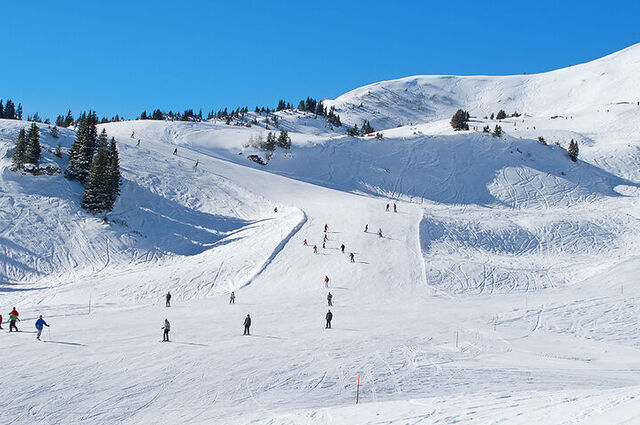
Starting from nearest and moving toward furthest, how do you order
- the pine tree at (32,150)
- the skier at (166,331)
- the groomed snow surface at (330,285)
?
the groomed snow surface at (330,285)
the skier at (166,331)
the pine tree at (32,150)

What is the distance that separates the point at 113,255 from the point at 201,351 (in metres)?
27.0

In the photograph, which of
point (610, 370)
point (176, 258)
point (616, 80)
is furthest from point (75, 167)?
point (616, 80)

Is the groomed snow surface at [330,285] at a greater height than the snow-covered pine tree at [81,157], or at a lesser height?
lesser

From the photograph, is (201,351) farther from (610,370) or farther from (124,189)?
(124,189)

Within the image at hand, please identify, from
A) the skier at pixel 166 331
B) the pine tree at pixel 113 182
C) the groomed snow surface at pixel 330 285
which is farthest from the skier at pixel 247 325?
the pine tree at pixel 113 182

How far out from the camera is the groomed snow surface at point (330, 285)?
13.4 metres

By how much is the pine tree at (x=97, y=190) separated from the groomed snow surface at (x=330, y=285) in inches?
72.6

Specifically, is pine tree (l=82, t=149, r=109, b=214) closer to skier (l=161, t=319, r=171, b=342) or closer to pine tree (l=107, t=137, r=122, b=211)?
pine tree (l=107, t=137, r=122, b=211)

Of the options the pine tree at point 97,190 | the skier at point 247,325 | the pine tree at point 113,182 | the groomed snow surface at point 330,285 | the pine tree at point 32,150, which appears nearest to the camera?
the groomed snow surface at point 330,285

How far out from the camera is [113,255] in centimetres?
4019

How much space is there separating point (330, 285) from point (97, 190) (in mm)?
29442

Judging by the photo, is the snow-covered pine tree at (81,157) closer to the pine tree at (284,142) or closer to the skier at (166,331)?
the pine tree at (284,142)

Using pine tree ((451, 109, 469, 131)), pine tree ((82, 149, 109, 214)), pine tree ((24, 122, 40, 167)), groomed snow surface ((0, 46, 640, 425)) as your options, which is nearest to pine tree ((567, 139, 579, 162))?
groomed snow surface ((0, 46, 640, 425))

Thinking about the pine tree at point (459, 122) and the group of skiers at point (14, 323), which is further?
the pine tree at point (459, 122)
